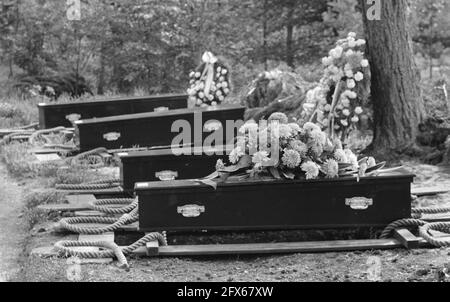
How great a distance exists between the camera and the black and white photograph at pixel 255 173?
18.6 feet

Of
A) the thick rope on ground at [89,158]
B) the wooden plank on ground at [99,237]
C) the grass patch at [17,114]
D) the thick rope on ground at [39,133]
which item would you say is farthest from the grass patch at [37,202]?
the grass patch at [17,114]

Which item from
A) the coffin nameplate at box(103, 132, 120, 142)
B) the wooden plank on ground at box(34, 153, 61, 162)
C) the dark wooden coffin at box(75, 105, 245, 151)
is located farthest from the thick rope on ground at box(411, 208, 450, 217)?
the wooden plank on ground at box(34, 153, 61, 162)

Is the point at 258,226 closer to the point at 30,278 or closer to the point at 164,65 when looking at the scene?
the point at 30,278

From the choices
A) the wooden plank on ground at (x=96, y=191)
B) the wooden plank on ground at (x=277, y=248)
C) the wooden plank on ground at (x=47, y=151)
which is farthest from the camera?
the wooden plank on ground at (x=47, y=151)

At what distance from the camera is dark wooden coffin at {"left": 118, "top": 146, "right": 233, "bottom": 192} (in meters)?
7.49

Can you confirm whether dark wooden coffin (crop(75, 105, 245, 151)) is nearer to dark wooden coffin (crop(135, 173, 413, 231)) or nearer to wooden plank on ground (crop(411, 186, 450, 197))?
wooden plank on ground (crop(411, 186, 450, 197))

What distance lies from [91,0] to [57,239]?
416 inches

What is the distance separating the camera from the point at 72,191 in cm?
775

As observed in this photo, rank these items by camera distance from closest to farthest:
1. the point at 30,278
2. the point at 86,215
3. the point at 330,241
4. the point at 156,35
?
1. the point at 30,278
2. the point at 330,241
3. the point at 86,215
4. the point at 156,35

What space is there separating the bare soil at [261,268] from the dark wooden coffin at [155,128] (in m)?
3.59

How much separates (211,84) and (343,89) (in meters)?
3.25

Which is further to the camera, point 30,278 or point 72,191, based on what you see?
point 72,191

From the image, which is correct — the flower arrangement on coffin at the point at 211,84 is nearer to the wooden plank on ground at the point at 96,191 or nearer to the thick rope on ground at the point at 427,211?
the wooden plank on ground at the point at 96,191

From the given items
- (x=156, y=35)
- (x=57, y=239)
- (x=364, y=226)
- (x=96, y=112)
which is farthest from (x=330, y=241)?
(x=156, y=35)
